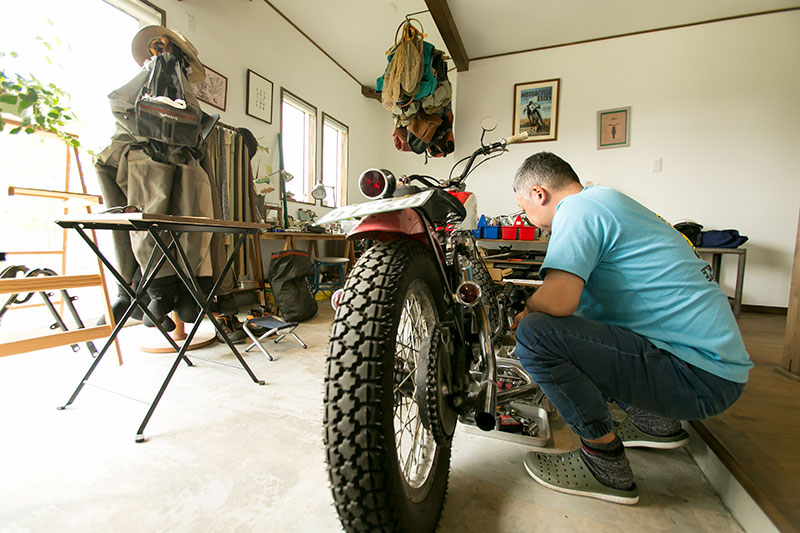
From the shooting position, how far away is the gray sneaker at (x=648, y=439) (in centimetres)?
102

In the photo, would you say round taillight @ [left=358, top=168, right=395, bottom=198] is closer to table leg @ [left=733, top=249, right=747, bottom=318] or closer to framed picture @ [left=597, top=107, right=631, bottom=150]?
table leg @ [left=733, top=249, right=747, bottom=318]

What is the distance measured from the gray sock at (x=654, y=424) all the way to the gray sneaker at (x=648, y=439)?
0.01m

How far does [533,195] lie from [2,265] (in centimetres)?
278

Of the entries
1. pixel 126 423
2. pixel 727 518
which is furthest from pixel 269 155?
pixel 727 518

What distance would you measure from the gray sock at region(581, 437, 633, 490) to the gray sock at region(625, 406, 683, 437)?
0.27m

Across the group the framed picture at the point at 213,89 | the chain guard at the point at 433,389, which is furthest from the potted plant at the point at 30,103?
the chain guard at the point at 433,389

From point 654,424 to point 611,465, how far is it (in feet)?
1.09

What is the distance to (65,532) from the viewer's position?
717mm

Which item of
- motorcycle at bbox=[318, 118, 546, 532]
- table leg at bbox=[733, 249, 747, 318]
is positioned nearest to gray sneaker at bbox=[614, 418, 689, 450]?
motorcycle at bbox=[318, 118, 546, 532]

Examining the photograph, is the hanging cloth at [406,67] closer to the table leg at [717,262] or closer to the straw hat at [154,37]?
the straw hat at [154,37]

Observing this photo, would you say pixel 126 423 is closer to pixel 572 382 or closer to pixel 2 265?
pixel 572 382

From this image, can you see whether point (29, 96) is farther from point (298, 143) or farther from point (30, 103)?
point (298, 143)

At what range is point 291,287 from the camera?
102 inches

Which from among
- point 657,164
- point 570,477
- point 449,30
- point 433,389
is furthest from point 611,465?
point 449,30
